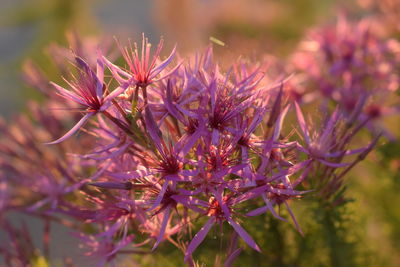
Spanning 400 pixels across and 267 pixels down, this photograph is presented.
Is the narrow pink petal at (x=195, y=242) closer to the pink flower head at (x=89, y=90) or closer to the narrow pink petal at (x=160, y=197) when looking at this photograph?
the narrow pink petal at (x=160, y=197)

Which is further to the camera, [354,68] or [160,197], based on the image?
[354,68]

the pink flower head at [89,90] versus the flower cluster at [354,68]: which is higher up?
the flower cluster at [354,68]

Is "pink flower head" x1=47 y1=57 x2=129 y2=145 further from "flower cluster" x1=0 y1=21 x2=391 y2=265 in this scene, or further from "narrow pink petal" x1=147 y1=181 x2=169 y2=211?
"narrow pink petal" x1=147 y1=181 x2=169 y2=211

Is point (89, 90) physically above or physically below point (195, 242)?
above

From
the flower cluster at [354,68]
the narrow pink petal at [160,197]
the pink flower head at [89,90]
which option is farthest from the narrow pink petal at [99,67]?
the flower cluster at [354,68]

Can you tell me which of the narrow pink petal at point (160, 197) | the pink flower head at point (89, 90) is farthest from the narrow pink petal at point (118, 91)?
the narrow pink petal at point (160, 197)

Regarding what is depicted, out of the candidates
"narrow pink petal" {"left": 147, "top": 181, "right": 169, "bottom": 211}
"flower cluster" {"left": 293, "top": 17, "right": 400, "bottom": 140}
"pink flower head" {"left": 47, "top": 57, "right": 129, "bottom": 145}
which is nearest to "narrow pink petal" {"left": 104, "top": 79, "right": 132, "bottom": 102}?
"pink flower head" {"left": 47, "top": 57, "right": 129, "bottom": 145}

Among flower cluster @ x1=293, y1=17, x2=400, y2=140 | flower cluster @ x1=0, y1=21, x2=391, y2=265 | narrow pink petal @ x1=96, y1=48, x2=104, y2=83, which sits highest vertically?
flower cluster @ x1=293, y1=17, x2=400, y2=140

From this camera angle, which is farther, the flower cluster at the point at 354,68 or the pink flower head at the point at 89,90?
the flower cluster at the point at 354,68

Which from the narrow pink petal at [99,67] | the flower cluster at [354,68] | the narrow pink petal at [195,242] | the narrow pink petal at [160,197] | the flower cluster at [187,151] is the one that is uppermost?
the flower cluster at [354,68]

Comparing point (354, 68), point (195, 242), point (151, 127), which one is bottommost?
point (195, 242)

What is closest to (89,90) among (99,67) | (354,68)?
(99,67)

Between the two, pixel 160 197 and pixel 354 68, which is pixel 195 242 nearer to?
pixel 160 197
